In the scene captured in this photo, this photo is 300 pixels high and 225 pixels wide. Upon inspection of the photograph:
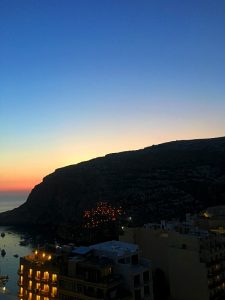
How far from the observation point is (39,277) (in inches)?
2073

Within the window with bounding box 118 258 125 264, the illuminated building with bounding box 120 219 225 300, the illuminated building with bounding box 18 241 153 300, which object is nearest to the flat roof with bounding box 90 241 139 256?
the illuminated building with bounding box 18 241 153 300

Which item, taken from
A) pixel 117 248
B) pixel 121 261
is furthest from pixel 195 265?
pixel 121 261

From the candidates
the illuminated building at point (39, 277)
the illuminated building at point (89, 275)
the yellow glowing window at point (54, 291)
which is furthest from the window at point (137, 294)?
the yellow glowing window at point (54, 291)

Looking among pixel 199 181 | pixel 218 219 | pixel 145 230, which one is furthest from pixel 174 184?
pixel 145 230

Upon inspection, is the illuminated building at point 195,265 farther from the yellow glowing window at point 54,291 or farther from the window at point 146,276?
the yellow glowing window at point 54,291

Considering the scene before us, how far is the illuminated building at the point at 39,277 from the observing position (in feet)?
166

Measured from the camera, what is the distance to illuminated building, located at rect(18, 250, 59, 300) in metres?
50.6

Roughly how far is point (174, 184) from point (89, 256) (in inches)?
5954

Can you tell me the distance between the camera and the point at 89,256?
167 feet

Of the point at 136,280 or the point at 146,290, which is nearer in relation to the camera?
the point at 136,280

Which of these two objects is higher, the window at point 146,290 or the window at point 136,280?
the window at point 136,280

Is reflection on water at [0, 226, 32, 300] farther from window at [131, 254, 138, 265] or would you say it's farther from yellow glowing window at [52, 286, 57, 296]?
window at [131, 254, 138, 265]

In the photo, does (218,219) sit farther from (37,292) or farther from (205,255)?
(37,292)

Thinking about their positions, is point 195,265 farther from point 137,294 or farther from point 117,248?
point 137,294
